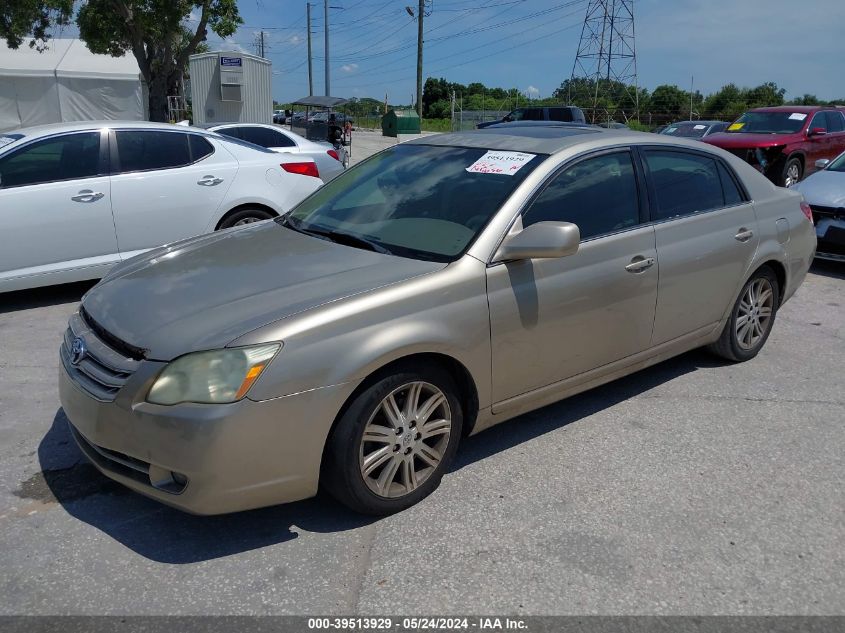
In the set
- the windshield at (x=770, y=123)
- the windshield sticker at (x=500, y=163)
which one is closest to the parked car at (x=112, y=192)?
the windshield sticker at (x=500, y=163)

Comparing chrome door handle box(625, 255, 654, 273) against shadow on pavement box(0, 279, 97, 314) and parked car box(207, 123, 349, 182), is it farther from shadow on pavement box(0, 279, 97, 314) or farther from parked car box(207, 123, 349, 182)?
parked car box(207, 123, 349, 182)

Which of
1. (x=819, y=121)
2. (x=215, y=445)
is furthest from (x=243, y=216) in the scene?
(x=819, y=121)

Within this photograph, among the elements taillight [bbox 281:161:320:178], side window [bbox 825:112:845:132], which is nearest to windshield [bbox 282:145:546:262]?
taillight [bbox 281:161:320:178]

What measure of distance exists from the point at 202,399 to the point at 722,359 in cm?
378

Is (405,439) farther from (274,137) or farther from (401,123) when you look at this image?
(401,123)

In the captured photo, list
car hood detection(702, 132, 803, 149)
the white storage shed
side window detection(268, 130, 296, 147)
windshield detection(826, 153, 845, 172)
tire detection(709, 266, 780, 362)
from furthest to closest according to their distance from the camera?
the white storage shed, car hood detection(702, 132, 803, 149), side window detection(268, 130, 296, 147), windshield detection(826, 153, 845, 172), tire detection(709, 266, 780, 362)

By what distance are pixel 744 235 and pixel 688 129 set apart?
16.1 metres

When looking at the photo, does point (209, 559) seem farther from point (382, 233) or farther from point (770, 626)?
point (770, 626)

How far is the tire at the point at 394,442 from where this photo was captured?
2949 millimetres

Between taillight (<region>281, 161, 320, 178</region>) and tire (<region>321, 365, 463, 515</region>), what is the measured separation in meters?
4.53

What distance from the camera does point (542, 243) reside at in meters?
3.32

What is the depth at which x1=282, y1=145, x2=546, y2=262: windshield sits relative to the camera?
11.6ft

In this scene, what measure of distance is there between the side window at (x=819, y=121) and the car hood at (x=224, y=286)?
13800mm

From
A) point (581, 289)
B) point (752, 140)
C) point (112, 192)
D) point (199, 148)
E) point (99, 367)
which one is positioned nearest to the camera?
point (99, 367)
